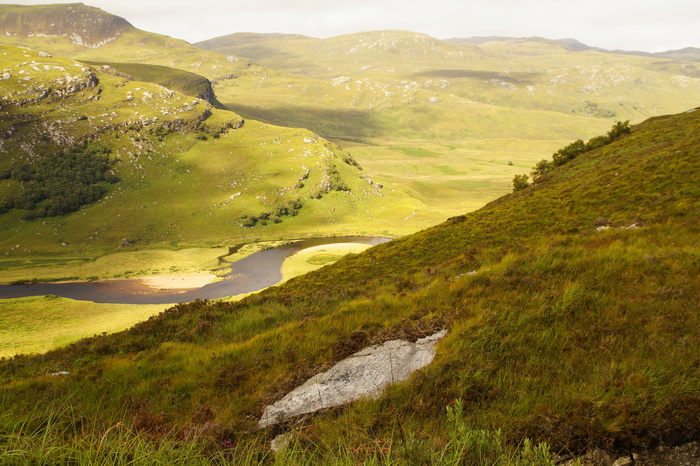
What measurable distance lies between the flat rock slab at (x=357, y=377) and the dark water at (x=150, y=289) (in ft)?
201

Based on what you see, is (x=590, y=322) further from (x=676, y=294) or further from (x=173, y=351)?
(x=173, y=351)

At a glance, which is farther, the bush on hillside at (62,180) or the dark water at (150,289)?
the bush on hillside at (62,180)

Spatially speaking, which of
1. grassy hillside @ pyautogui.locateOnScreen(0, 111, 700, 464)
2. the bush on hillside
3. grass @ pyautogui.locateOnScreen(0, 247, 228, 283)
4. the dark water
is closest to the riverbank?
the dark water

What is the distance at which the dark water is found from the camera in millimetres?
64250

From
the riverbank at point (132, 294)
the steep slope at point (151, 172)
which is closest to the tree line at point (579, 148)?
the riverbank at point (132, 294)

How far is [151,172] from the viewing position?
143125 mm

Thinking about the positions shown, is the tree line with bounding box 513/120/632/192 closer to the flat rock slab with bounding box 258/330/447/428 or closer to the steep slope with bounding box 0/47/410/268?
the flat rock slab with bounding box 258/330/447/428

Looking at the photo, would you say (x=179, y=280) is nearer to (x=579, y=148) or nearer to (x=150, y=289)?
(x=150, y=289)

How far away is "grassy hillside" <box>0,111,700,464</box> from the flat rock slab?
249 millimetres

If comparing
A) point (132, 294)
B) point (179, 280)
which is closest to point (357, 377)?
point (132, 294)

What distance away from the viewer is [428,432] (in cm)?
396

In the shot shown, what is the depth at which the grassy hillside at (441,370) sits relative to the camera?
3.71m

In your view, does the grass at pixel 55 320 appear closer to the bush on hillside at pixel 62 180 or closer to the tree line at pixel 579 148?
the tree line at pixel 579 148

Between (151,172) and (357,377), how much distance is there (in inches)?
6476
